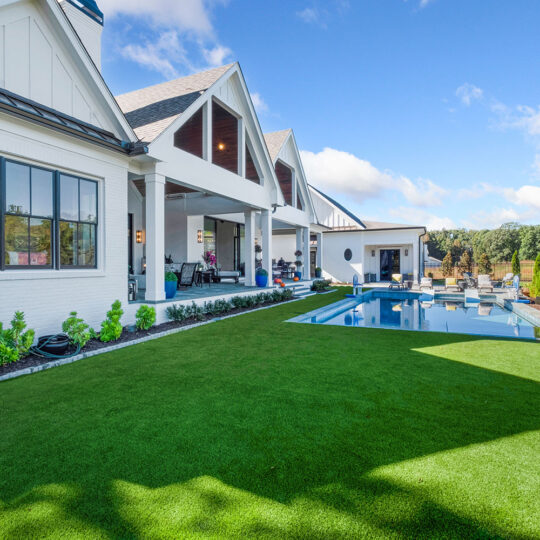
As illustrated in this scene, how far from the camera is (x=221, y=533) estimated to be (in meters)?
2.04

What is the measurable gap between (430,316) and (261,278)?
6.22 meters

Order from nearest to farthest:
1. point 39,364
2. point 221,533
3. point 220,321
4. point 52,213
A: point 221,533 < point 39,364 < point 52,213 < point 220,321

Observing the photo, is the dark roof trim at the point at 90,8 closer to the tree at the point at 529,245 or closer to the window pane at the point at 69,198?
the window pane at the point at 69,198

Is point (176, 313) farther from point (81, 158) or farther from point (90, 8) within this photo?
point (90, 8)

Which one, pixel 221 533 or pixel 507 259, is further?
pixel 507 259

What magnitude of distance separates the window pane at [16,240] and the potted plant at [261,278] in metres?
8.77

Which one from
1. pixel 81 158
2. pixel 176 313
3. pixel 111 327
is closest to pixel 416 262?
pixel 176 313

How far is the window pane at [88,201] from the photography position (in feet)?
23.2

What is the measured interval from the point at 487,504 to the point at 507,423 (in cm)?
147

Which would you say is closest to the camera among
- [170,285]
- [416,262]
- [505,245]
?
[170,285]

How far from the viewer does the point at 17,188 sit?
19.3ft

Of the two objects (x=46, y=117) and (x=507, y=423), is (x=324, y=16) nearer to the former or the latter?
(x=46, y=117)

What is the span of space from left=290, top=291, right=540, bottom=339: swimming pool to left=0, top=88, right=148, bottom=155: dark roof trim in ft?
19.2

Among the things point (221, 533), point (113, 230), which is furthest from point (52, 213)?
point (221, 533)
